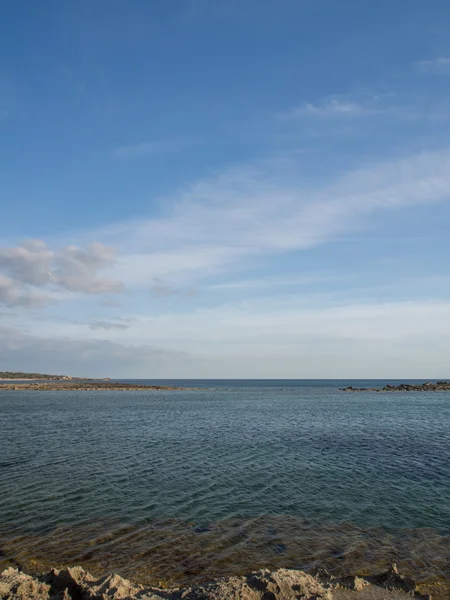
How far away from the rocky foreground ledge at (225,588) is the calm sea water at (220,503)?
207 centimetres

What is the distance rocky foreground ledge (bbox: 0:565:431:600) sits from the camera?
10969mm

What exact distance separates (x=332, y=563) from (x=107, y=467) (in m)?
19.1

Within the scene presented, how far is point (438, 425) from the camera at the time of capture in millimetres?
54406

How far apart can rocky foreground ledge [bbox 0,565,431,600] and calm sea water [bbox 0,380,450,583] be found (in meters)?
2.07

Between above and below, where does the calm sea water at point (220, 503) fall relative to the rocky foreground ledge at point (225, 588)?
below

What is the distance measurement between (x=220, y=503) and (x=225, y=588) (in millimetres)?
10750

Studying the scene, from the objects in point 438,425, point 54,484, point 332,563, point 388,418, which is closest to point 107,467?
point 54,484

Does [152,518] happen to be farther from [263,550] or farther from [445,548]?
[445,548]

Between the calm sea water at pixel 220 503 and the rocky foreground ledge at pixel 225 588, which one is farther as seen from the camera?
the calm sea water at pixel 220 503

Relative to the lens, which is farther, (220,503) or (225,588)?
(220,503)

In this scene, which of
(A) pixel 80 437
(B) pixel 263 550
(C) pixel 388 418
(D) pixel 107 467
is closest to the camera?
(B) pixel 263 550

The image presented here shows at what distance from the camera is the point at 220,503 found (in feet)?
70.1

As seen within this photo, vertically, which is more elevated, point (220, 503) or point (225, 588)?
point (225, 588)

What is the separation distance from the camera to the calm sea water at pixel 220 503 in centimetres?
1507
